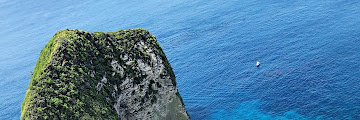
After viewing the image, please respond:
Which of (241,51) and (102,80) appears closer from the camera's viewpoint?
(102,80)

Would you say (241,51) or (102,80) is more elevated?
(102,80)

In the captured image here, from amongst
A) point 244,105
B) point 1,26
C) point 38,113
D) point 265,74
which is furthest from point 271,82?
point 1,26

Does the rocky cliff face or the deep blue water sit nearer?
the rocky cliff face

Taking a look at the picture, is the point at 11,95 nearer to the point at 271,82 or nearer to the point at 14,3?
the point at 271,82

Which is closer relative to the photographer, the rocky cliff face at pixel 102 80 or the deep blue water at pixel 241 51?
the rocky cliff face at pixel 102 80
